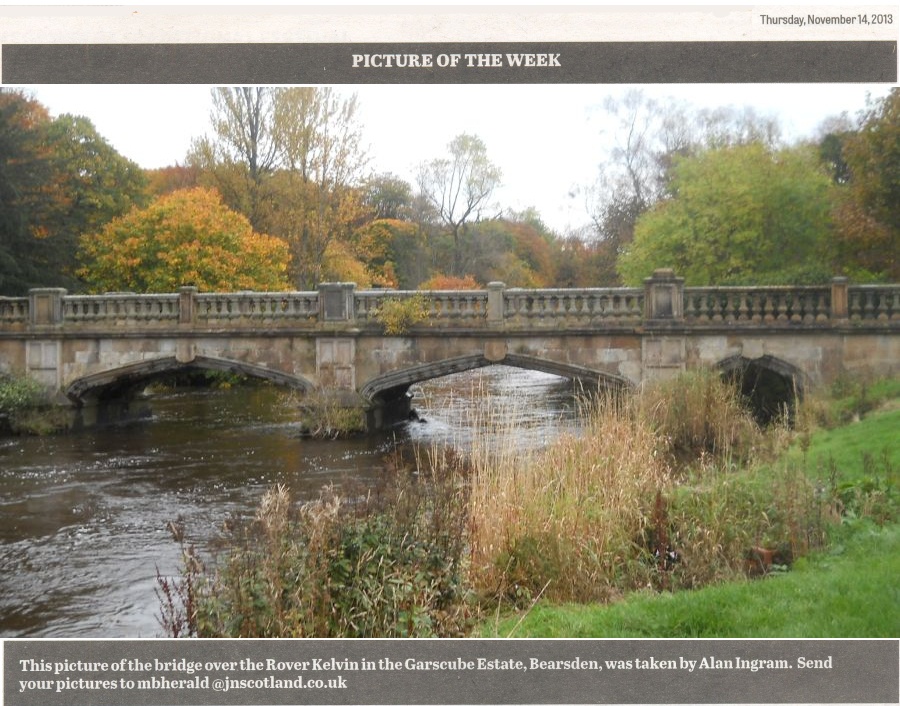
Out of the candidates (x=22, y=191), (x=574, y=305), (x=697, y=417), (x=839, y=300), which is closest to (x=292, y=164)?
(x=22, y=191)

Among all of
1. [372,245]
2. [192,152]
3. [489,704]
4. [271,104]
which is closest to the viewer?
[489,704]

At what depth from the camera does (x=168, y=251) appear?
23141 mm

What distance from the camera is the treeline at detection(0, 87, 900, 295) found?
15.3 m

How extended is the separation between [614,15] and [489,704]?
3.18 meters

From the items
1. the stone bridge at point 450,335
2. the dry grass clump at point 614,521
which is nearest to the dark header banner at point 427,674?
the dry grass clump at point 614,521

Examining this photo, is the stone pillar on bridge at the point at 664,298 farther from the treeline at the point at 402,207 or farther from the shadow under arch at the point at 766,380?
the treeline at the point at 402,207

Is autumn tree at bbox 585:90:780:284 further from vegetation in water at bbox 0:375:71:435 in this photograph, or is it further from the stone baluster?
vegetation in water at bbox 0:375:71:435

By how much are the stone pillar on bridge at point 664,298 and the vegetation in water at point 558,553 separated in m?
8.48

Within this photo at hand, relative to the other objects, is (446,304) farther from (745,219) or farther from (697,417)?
(745,219)

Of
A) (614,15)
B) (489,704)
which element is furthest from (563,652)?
(614,15)

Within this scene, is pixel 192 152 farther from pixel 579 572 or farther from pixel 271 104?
pixel 579 572

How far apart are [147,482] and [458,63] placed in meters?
9.63

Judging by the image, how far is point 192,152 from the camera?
25.5m

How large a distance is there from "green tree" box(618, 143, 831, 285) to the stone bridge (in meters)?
Answer: 1.38
